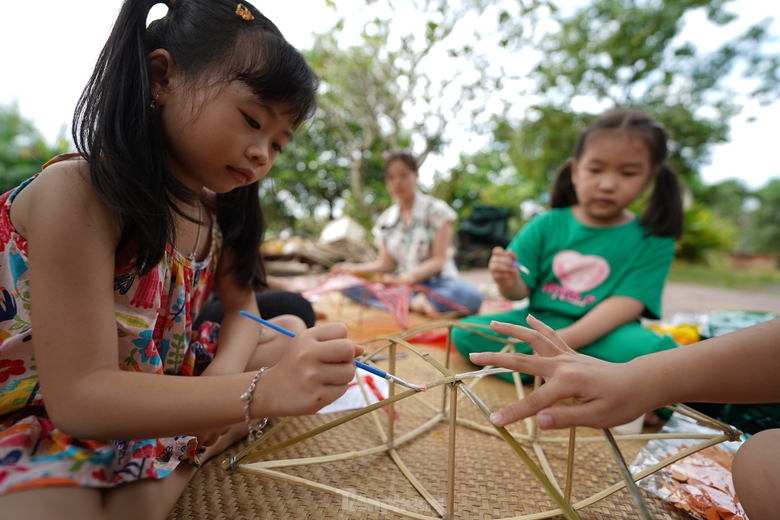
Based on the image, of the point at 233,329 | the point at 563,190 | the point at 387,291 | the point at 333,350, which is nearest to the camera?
the point at 333,350

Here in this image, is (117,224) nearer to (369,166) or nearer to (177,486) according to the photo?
(177,486)

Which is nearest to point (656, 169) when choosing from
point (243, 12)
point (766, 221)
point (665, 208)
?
point (665, 208)

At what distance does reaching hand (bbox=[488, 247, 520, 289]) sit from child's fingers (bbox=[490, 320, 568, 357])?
0.65 meters

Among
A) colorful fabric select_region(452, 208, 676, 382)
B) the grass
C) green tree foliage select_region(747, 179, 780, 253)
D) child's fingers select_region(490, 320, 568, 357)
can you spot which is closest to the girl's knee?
child's fingers select_region(490, 320, 568, 357)

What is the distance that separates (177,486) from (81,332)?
0.28 m

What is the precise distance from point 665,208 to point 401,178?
1.23 m

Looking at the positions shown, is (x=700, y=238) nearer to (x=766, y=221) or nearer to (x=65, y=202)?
(x=766, y=221)

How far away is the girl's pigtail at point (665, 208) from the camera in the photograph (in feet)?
4.11

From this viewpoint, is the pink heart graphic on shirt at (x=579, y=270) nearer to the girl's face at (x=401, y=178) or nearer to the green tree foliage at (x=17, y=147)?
the girl's face at (x=401, y=178)

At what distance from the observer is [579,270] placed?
1.31m

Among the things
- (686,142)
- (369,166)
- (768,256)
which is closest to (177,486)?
(369,166)

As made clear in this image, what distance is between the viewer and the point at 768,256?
6.58m

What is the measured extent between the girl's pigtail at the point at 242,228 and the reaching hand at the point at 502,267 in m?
0.62

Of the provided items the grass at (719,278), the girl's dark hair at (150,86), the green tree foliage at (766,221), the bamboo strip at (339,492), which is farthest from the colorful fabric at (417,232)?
the green tree foliage at (766,221)
